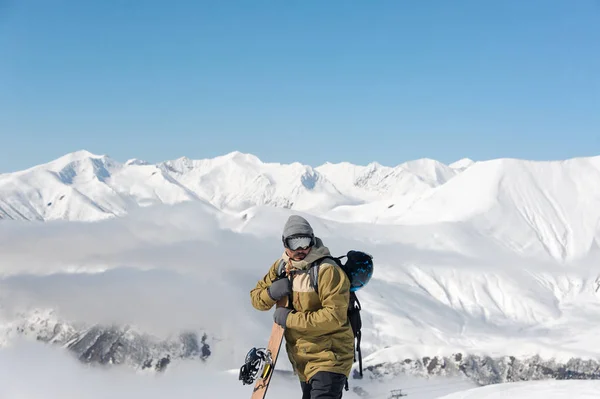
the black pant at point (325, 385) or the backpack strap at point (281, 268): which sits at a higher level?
the backpack strap at point (281, 268)

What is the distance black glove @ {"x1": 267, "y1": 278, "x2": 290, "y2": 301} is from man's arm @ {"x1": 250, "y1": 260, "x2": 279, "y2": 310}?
21cm

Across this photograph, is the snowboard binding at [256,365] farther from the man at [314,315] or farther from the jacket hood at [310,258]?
the jacket hood at [310,258]

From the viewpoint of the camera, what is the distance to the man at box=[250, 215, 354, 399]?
8648mm

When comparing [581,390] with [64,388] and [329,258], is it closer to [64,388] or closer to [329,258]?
[329,258]

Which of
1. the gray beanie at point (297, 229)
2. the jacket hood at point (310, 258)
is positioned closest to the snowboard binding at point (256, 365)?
the jacket hood at point (310, 258)

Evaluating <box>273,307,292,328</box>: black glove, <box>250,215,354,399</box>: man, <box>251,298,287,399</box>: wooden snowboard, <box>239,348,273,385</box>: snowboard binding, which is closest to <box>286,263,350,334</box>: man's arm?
<box>250,215,354,399</box>: man

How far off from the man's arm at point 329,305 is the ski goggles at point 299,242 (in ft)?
1.41

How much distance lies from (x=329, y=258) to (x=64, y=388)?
10955 cm

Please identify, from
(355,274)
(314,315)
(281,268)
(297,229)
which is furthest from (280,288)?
(355,274)

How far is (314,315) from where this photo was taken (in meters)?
8.66

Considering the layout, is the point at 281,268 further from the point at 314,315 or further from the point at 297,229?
the point at 314,315

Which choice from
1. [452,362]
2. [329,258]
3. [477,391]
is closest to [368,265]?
[329,258]

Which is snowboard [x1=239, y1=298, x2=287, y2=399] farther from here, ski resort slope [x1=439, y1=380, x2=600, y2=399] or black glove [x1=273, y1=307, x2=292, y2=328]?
ski resort slope [x1=439, y1=380, x2=600, y2=399]

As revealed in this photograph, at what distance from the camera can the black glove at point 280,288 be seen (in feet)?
29.6
